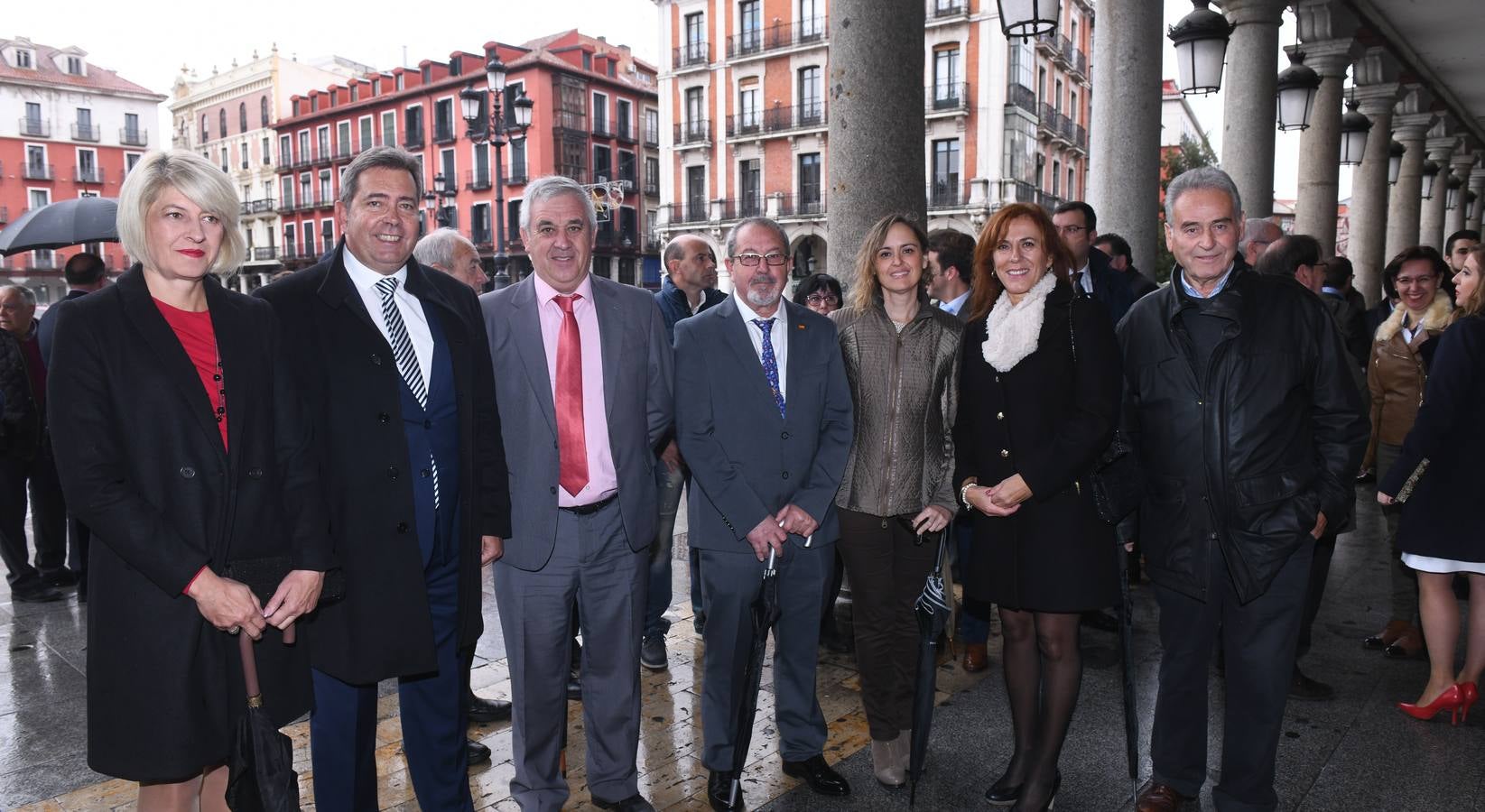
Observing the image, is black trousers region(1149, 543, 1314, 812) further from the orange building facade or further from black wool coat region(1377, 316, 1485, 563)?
the orange building facade

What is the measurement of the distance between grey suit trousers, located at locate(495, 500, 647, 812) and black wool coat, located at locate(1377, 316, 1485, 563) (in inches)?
125

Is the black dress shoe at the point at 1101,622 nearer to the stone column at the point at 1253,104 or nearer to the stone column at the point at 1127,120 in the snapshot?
the stone column at the point at 1127,120

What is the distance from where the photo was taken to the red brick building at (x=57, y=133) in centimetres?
5119

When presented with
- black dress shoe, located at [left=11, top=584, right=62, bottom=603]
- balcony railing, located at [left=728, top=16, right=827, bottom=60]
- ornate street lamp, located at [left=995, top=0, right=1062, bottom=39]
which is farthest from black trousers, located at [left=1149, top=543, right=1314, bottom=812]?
balcony railing, located at [left=728, top=16, right=827, bottom=60]

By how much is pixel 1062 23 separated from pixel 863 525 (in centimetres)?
4017

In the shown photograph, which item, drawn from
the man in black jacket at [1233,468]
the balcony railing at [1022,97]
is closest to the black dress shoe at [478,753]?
the man in black jacket at [1233,468]

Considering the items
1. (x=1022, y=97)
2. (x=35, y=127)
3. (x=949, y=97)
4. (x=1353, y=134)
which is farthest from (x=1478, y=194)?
(x=35, y=127)

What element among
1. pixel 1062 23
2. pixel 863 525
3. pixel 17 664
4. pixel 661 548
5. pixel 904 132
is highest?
pixel 1062 23

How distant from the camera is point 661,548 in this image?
15.7 ft

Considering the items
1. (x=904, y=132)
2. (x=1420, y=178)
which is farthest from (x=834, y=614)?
(x=1420, y=178)

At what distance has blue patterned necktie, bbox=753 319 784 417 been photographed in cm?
338

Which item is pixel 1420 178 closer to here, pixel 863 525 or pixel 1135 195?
pixel 1135 195

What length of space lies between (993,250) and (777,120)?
113 feet

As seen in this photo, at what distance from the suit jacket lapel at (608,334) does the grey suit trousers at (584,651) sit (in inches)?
14.9
